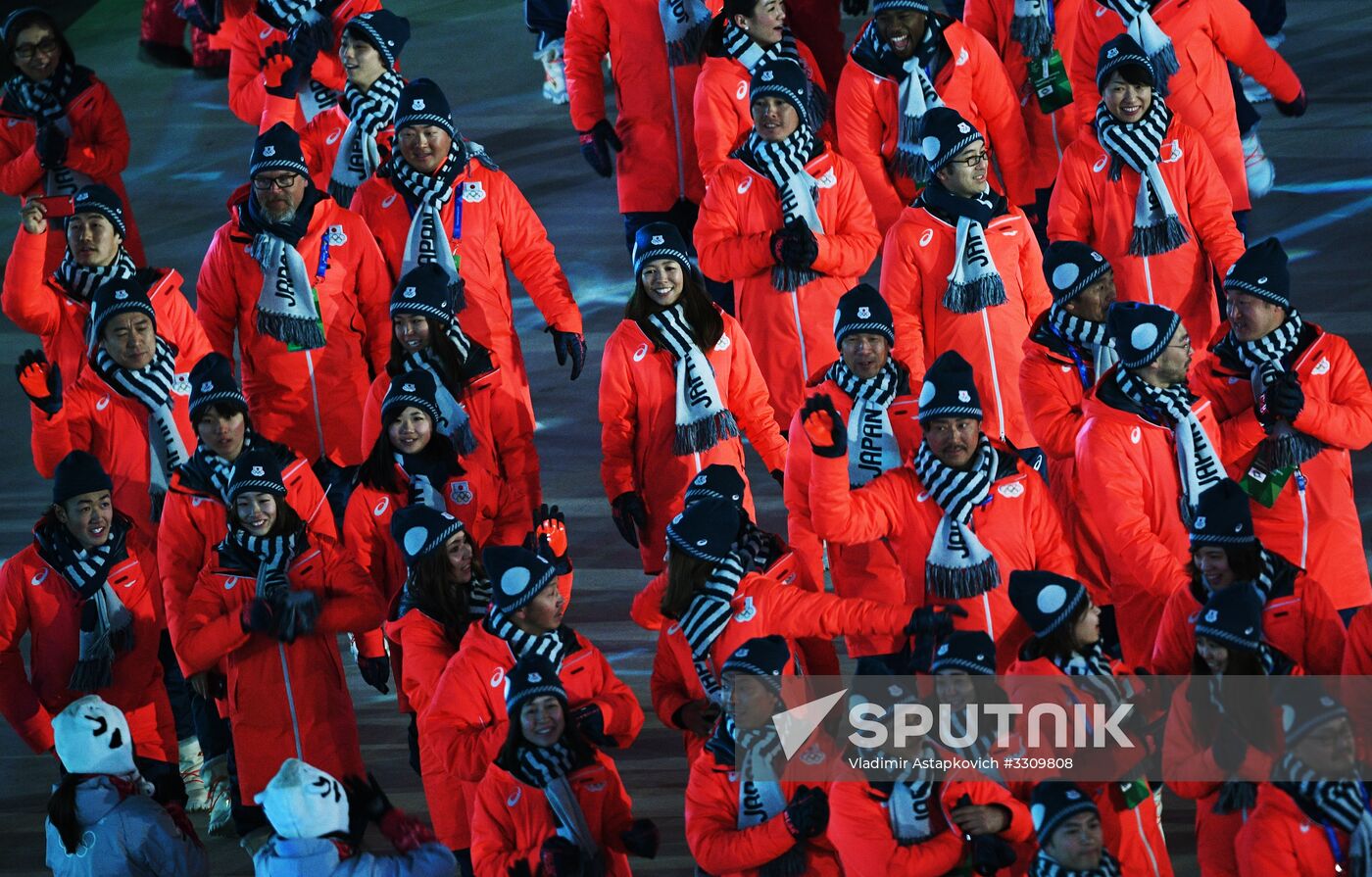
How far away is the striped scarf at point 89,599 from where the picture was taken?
27.0 feet

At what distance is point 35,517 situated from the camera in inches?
434

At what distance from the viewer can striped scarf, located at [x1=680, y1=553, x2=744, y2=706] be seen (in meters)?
7.26

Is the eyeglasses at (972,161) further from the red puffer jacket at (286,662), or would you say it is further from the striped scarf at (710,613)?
the red puffer jacket at (286,662)

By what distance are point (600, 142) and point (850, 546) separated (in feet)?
10.1

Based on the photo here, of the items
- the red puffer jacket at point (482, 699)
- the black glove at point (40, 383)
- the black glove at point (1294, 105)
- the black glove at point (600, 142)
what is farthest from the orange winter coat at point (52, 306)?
the black glove at point (1294, 105)

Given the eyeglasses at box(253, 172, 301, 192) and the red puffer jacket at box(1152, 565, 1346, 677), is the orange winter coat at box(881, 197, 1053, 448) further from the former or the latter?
the eyeglasses at box(253, 172, 301, 192)

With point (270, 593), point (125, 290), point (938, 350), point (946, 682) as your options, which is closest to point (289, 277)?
point (125, 290)

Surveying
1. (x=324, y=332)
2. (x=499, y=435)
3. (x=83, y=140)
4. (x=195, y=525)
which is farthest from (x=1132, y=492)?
(x=83, y=140)

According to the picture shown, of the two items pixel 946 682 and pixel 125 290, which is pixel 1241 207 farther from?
pixel 125 290

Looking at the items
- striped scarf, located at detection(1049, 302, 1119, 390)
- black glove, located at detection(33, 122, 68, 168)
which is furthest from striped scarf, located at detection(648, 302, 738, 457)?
black glove, located at detection(33, 122, 68, 168)

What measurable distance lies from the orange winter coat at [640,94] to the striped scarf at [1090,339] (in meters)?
2.75

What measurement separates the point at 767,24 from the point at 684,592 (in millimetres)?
3496

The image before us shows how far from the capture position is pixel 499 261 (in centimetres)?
960

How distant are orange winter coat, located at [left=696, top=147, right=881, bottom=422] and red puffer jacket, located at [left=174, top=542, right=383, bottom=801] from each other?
2213mm
